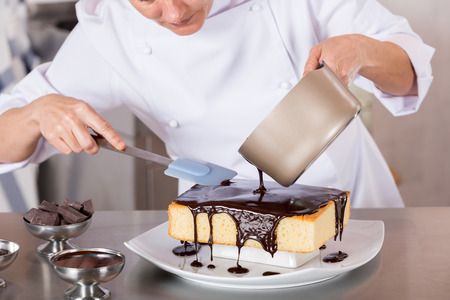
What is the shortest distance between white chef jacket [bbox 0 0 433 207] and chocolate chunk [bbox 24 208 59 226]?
0.58 meters

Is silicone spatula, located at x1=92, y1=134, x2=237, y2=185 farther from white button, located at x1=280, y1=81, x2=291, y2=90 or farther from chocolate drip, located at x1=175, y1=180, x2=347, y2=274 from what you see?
white button, located at x1=280, y1=81, x2=291, y2=90

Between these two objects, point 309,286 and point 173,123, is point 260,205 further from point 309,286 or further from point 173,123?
point 173,123

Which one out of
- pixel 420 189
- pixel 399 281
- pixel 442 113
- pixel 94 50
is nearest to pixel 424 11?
pixel 442 113

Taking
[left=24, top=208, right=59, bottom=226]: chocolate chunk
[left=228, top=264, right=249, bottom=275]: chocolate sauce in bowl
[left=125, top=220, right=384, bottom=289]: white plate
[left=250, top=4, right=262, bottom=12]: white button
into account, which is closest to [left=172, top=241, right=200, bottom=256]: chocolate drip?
[left=125, top=220, right=384, bottom=289]: white plate

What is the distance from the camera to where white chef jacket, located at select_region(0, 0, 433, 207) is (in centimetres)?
183

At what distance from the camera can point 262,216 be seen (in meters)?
1.28

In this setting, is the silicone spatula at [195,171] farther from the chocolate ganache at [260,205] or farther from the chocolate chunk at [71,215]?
the chocolate chunk at [71,215]

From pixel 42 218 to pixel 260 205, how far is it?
1.60 ft

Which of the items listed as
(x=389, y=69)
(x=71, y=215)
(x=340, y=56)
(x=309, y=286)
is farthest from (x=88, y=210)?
(x=389, y=69)

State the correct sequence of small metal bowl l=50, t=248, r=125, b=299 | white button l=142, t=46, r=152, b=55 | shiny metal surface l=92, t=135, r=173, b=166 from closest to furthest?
small metal bowl l=50, t=248, r=125, b=299 → shiny metal surface l=92, t=135, r=173, b=166 → white button l=142, t=46, r=152, b=55

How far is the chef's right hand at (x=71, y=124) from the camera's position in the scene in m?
1.59

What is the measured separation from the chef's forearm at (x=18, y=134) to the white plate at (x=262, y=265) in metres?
0.52

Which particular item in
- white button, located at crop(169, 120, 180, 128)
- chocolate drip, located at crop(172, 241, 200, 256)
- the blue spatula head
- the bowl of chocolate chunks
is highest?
white button, located at crop(169, 120, 180, 128)

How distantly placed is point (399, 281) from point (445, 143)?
317 cm
